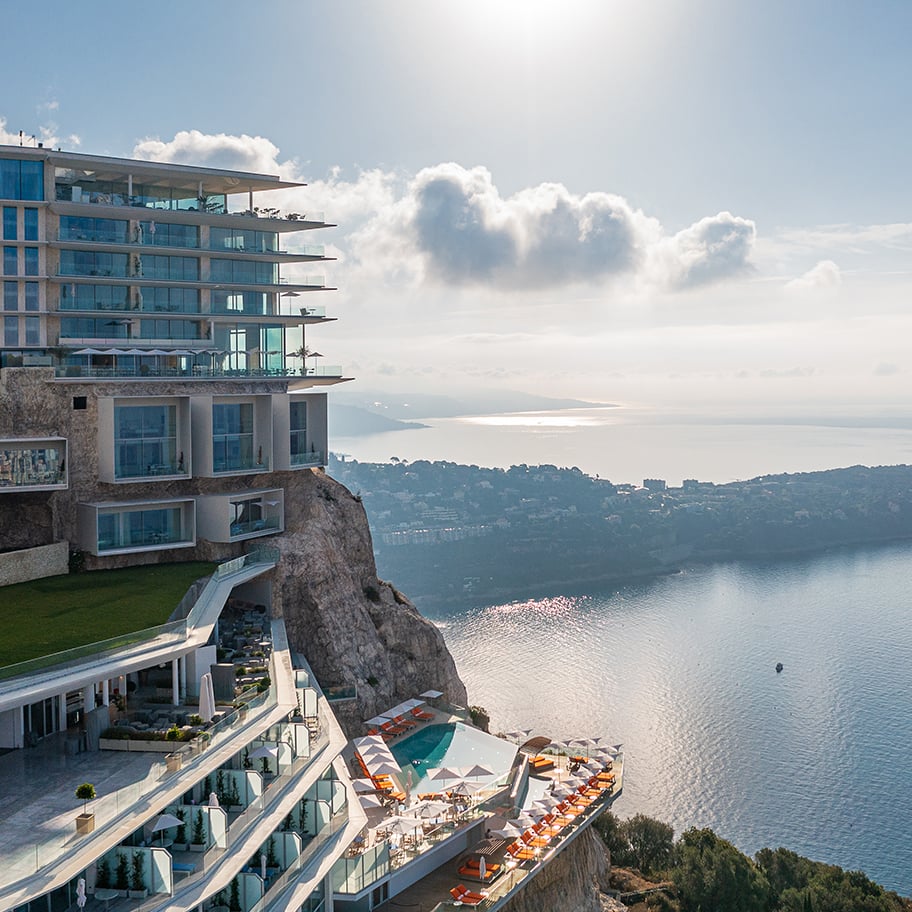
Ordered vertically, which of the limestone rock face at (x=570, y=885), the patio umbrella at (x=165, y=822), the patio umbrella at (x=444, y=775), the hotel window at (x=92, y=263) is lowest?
the limestone rock face at (x=570, y=885)

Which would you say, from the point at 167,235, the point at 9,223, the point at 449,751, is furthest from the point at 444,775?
the point at 9,223

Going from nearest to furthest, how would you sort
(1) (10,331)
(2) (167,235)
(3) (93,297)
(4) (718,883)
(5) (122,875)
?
1. (5) (122,875)
2. (4) (718,883)
3. (1) (10,331)
4. (3) (93,297)
5. (2) (167,235)

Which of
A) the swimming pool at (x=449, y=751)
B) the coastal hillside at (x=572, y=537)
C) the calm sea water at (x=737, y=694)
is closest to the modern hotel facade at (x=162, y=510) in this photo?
the swimming pool at (x=449, y=751)

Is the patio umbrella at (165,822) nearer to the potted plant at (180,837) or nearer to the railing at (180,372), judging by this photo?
the potted plant at (180,837)

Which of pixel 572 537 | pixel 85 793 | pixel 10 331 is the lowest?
pixel 572 537

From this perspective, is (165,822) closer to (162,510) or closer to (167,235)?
(162,510)

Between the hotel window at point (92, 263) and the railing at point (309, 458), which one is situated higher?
the hotel window at point (92, 263)

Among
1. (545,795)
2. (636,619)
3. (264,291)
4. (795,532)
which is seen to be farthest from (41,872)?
(795,532)

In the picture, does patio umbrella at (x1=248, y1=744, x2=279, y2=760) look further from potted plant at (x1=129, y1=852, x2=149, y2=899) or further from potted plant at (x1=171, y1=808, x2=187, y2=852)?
potted plant at (x1=129, y1=852, x2=149, y2=899)
